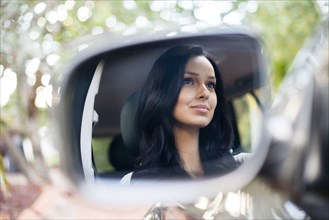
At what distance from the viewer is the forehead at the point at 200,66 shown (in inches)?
33.1

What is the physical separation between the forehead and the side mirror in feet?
0.06

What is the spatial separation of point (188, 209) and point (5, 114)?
3.14 meters

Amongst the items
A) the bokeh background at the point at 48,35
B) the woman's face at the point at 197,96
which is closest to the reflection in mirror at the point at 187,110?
the woman's face at the point at 197,96

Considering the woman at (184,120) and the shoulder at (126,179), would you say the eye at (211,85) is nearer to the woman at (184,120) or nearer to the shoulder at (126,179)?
the woman at (184,120)

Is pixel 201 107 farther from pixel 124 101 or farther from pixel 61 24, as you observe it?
pixel 61 24

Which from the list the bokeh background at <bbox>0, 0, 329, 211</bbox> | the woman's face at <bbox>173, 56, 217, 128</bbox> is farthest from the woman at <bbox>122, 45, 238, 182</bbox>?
the bokeh background at <bbox>0, 0, 329, 211</bbox>

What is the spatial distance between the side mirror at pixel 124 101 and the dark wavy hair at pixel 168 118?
0.02 metres

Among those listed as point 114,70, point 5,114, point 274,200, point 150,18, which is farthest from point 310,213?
point 5,114

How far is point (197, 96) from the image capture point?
2.73 ft

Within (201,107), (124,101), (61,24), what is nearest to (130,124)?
(124,101)

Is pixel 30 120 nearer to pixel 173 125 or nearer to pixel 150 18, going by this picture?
pixel 150 18

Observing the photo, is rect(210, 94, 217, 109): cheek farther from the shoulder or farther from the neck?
the shoulder

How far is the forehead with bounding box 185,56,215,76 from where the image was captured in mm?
841

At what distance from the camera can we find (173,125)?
0.86 metres
